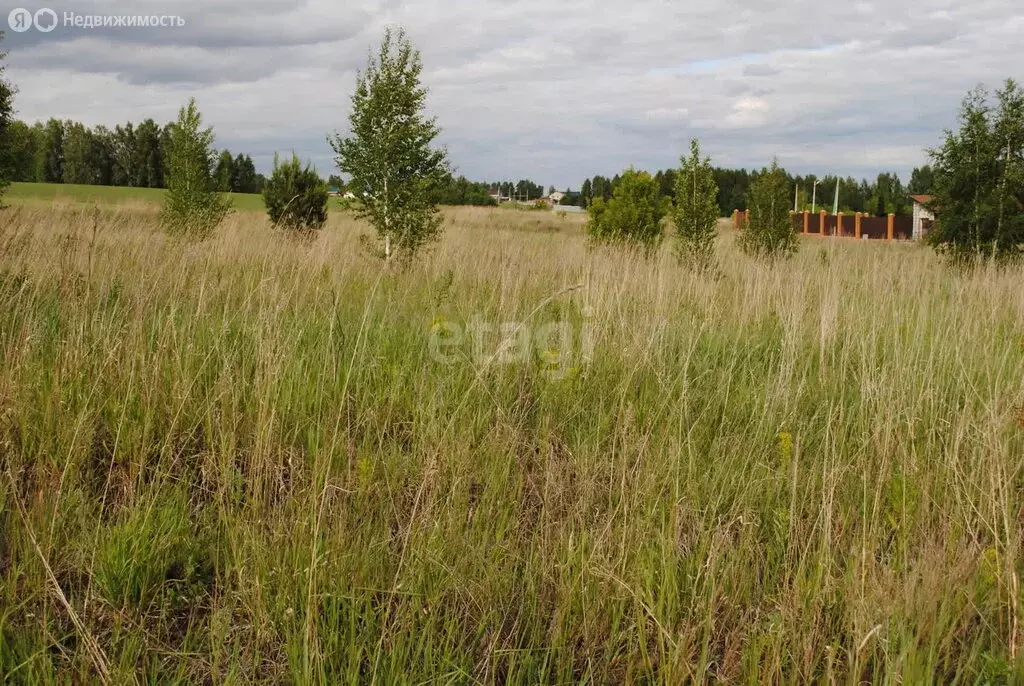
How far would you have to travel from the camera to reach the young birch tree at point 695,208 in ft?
37.6

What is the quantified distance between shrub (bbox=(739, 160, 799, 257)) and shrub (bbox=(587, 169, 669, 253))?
1.80 metres

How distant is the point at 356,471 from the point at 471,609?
0.86 meters

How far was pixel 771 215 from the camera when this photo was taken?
15.3 m

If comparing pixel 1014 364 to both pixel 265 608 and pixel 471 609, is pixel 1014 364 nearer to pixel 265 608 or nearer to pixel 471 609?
pixel 471 609

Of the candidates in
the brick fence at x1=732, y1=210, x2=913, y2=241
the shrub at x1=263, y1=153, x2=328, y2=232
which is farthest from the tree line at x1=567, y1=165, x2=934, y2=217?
the shrub at x1=263, y1=153, x2=328, y2=232

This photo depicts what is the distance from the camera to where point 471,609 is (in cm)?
217

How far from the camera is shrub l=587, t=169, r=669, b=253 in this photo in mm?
15758

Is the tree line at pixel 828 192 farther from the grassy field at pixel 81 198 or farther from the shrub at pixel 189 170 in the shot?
the shrub at pixel 189 170

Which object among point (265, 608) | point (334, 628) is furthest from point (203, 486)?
point (334, 628)

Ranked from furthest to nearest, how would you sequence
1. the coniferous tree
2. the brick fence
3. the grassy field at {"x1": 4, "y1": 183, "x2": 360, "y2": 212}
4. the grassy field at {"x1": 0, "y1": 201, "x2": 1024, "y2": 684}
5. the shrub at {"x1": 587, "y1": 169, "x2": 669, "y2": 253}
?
1. the brick fence
2. the grassy field at {"x1": 4, "y1": 183, "x2": 360, "y2": 212}
3. the shrub at {"x1": 587, "y1": 169, "x2": 669, "y2": 253}
4. the coniferous tree
5. the grassy field at {"x1": 0, "y1": 201, "x2": 1024, "y2": 684}

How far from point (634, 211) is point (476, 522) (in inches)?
555

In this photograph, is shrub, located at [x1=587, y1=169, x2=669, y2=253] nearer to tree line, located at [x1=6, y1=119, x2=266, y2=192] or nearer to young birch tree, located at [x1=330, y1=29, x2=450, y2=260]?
young birch tree, located at [x1=330, y1=29, x2=450, y2=260]

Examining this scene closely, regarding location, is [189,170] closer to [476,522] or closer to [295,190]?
[295,190]

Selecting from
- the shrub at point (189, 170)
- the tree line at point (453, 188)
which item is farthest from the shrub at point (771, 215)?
the shrub at point (189, 170)
